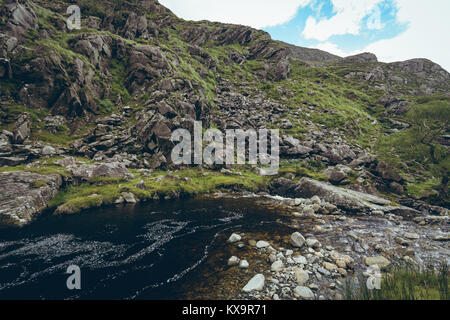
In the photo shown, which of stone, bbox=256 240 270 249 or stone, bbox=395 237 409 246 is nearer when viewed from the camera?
stone, bbox=256 240 270 249

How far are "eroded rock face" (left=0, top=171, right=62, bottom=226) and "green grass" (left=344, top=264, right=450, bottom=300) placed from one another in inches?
1376

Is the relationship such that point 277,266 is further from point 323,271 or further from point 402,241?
point 402,241

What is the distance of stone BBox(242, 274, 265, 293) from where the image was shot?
1162 centimetres

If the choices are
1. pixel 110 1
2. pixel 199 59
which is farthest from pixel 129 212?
pixel 110 1

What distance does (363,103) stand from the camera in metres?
111

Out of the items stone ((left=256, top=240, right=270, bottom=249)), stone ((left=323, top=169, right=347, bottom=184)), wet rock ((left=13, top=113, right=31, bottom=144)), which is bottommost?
stone ((left=256, top=240, right=270, bottom=249))

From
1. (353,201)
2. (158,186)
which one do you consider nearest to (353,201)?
(353,201)

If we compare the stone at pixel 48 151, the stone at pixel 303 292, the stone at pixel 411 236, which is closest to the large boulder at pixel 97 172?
the stone at pixel 48 151

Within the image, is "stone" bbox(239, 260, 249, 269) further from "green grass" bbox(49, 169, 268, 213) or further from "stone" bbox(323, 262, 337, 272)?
"green grass" bbox(49, 169, 268, 213)

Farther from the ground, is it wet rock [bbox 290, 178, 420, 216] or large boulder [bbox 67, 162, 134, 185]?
large boulder [bbox 67, 162, 134, 185]

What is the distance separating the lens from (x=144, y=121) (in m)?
57.7

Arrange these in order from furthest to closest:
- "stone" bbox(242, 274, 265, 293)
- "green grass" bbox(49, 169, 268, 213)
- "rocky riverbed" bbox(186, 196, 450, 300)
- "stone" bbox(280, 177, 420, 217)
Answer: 1. "green grass" bbox(49, 169, 268, 213)
2. "stone" bbox(280, 177, 420, 217)
3. "rocky riverbed" bbox(186, 196, 450, 300)
4. "stone" bbox(242, 274, 265, 293)

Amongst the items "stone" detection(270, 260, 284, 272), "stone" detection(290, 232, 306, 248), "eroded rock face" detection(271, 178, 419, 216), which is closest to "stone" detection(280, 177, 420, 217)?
"eroded rock face" detection(271, 178, 419, 216)

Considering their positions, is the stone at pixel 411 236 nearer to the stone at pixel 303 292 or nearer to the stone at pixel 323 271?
the stone at pixel 323 271
